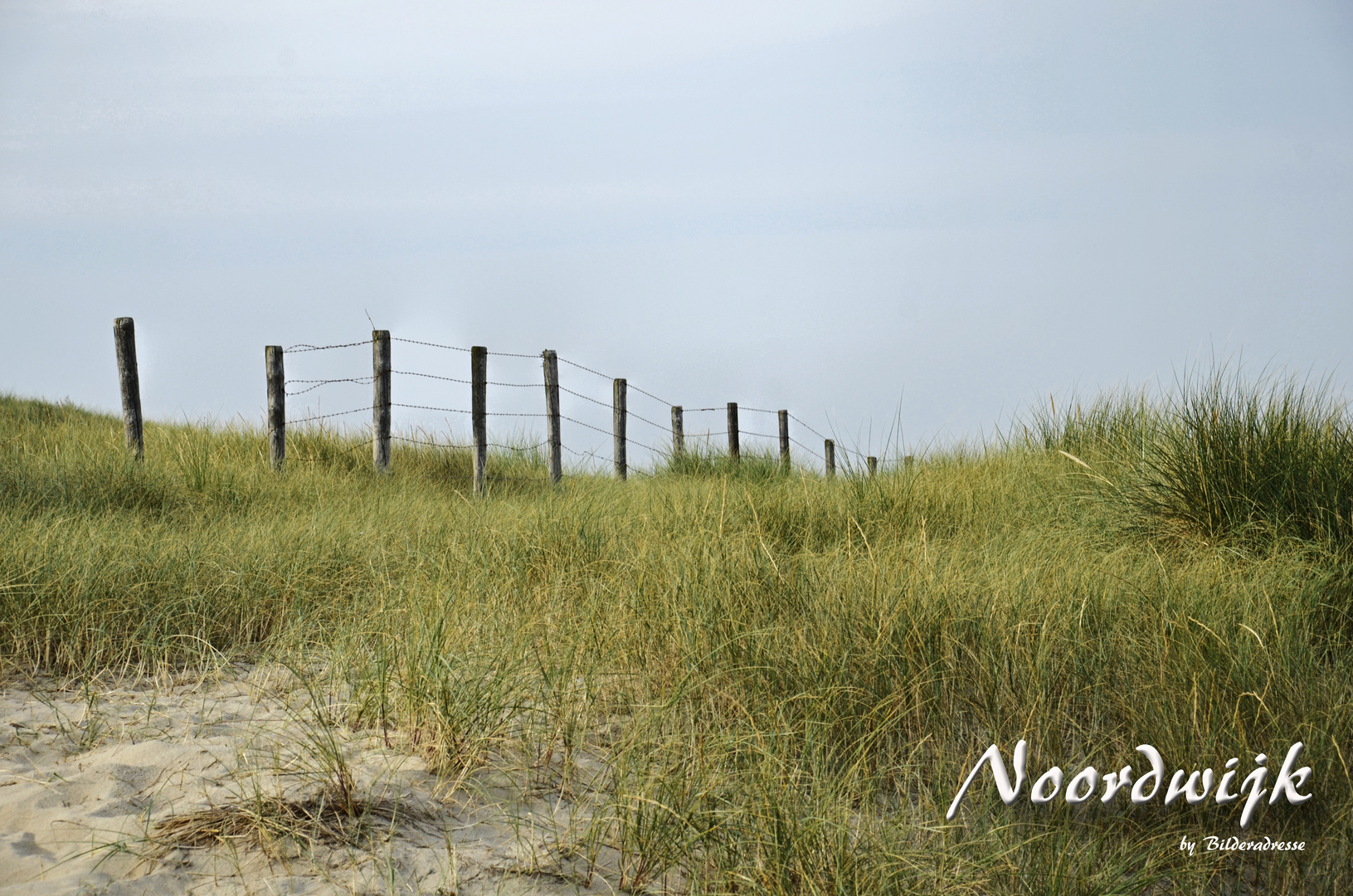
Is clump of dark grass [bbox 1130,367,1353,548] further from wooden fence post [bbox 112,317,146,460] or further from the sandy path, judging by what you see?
wooden fence post [bbox 112,317,146,460]

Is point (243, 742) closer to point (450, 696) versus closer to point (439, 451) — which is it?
point (450, 696)

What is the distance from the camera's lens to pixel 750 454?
1084 cm

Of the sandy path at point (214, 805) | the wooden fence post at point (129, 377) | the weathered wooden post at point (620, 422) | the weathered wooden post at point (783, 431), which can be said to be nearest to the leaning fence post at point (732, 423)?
the weathered wooden post at point (783, 431)

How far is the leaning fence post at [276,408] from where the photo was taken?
8.52 metres

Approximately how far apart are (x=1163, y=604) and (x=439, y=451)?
832cm

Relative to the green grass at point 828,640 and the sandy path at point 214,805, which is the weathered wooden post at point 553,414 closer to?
the green grass at point 828,640

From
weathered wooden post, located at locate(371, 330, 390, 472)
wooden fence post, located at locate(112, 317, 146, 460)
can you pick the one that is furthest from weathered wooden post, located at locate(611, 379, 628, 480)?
wooden fence post, located at locate(112, 317, 146, 460)

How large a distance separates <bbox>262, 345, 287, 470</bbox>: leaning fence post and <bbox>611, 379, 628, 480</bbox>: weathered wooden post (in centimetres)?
461

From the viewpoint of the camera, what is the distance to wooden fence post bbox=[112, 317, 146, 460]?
819 cm

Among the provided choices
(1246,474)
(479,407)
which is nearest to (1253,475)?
(1246,474)

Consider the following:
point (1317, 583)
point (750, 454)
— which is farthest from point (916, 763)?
point (750, 454)

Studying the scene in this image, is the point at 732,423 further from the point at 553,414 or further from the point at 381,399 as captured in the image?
the point at 381,399

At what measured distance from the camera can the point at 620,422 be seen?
40.7ft

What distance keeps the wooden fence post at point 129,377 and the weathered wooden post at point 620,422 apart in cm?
579
